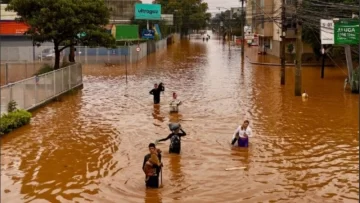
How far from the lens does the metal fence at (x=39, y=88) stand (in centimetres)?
1983

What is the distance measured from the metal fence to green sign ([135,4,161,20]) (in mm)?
47623

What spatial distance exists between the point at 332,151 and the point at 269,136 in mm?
2781

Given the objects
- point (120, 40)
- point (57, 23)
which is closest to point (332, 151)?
point (57, 23)

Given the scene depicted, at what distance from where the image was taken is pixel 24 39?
207ft

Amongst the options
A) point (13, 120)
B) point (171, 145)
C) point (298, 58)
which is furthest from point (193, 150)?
point (298, 58)

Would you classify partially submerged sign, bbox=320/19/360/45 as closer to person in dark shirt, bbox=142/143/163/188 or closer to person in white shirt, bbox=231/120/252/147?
person in white shirt, bbox=231/120/252/147

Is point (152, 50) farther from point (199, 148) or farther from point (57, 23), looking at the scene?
point (199, 148)

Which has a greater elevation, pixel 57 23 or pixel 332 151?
pixel 57 23

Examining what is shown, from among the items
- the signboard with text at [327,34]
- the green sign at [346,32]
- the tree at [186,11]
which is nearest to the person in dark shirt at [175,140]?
the green sign at [346,32]

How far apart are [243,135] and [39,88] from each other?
11.7m

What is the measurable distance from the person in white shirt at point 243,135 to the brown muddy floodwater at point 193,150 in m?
0.31

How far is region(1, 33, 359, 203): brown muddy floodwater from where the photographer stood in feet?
38.5

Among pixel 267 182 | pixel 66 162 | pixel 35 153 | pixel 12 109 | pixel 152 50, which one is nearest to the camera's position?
pixel 267 182

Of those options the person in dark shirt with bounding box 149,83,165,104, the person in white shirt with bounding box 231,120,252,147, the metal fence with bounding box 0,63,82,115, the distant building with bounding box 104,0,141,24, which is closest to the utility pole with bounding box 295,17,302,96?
the person in dark shirt with bounding box 149,83,165,104
